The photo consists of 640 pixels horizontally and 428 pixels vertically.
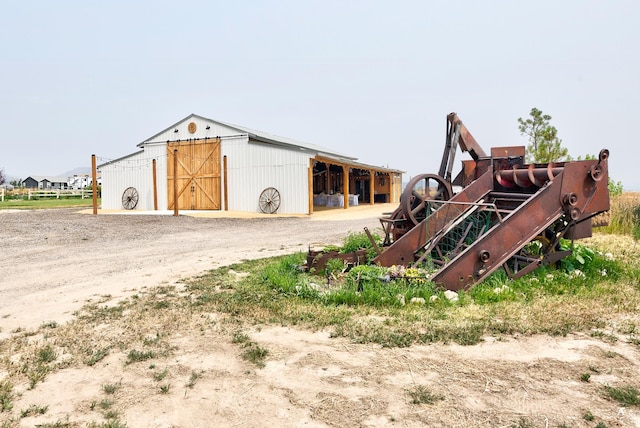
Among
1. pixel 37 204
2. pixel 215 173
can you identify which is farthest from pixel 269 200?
pixel 37 204

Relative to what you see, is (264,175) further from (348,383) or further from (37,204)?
(37,204)

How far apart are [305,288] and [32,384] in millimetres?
2972

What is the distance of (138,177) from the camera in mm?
27859

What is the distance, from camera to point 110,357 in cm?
371

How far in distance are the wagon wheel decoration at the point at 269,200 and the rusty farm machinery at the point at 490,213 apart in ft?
52.5

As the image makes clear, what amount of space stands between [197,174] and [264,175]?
477 cm

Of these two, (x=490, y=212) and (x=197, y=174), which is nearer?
(x=490, y=212)

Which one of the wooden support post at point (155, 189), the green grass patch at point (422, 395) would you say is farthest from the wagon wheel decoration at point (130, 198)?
the green grass patch at point (422, 395)

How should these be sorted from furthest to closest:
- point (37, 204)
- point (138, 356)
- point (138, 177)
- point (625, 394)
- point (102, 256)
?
point (37, 204)
point (138, 177)
point (102, 256)
point (138, 356)
point (625, 394)

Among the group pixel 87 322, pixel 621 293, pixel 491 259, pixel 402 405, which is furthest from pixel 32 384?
pixel 621 293

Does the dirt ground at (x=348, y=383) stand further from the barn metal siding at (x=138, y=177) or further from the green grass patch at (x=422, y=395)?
the barn metal siding at (x=138, y=177)

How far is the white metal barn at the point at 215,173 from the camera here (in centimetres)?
2280

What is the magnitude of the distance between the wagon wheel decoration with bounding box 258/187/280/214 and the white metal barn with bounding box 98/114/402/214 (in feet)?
0.17

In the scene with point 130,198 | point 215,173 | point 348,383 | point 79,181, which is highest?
point 79,181
